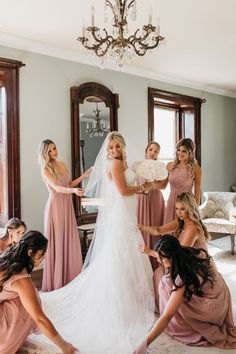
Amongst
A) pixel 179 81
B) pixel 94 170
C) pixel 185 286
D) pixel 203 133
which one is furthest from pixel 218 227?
pixel 185 286

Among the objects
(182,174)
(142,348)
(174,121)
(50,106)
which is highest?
(174,121)

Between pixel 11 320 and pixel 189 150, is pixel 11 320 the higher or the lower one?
the lower one

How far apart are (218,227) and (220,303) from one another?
2.88 metres

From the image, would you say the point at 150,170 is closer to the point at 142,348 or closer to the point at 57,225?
the point at 57,225

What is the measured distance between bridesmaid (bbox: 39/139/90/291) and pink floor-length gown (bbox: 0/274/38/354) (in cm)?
128

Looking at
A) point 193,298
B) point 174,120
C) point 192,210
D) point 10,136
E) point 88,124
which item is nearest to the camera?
point 193,298

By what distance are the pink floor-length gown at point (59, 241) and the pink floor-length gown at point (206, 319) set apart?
1255 millimetres

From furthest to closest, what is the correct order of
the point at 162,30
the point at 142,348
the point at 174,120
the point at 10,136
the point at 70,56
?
the point at 174,120, the point at 70,56, the point at 10,136, the point at 162,30, the point at 142,348

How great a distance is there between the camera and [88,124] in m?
4.59

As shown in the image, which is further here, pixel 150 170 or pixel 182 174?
pixel 182 174

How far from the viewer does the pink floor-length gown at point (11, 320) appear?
2080 mm

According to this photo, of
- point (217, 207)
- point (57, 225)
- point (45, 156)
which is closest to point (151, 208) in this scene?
point (57, 225)

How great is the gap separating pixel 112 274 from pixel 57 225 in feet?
2.86

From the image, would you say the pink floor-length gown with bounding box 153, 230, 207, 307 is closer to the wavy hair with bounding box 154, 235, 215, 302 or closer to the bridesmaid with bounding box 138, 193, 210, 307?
the bridesmaid with bounding box 138, 193, 210, 307
